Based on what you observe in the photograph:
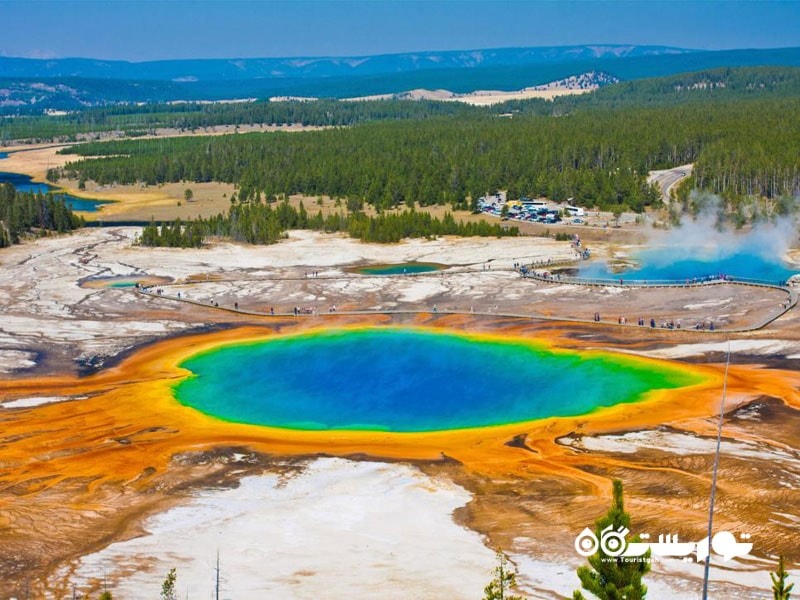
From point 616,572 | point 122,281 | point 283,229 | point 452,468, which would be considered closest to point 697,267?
point 283,229

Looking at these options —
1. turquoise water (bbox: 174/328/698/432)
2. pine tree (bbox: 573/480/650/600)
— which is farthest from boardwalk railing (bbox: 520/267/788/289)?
pine tree (bbox: 573/480/650/600)

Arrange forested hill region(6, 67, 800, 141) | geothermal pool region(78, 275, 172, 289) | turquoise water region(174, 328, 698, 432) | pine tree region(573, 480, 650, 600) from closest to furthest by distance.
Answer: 1. pine tree region(573, 480, 650, 600)
2. turquoise water region(174, 328, 698, 432)
3. geothermal pool region(78, 275, 172, 289)
4. forested hill region(6, 67, 800, 141)

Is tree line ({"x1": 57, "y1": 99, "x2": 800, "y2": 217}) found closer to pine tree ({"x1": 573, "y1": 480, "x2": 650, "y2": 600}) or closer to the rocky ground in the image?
the rocky ground

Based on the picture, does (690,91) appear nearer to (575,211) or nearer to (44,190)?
(575,211)

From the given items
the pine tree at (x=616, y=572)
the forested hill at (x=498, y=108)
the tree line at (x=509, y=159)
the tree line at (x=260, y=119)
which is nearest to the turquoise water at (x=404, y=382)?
the pine tree at (x=616, y=572)

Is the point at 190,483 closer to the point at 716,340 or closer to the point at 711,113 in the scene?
the point at 716,340

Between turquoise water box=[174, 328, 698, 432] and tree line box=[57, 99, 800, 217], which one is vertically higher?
tree line box=[57, 99, 800, 217]
